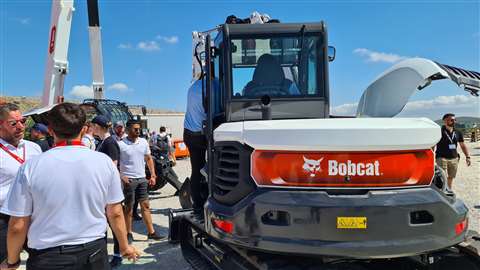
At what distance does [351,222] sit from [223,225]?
1.00 m

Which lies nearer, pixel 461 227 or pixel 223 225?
pixel 461 227

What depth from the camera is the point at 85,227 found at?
2.57 metres

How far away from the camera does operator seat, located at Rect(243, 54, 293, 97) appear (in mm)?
4125

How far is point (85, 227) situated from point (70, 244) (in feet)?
0.43

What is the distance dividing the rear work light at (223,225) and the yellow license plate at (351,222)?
833mm

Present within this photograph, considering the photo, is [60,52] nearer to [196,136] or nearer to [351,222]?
[196,136]

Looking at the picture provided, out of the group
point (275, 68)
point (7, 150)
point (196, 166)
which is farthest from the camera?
point (196, 166)

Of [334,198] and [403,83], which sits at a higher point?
[403,83]

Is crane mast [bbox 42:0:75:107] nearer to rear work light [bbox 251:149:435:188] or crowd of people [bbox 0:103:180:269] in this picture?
crowd of people [bbox 0:103:180:269]

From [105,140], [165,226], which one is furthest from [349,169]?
[165,226]

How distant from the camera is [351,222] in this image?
2.76m

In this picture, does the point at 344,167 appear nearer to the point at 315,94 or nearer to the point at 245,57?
the point at 315,94

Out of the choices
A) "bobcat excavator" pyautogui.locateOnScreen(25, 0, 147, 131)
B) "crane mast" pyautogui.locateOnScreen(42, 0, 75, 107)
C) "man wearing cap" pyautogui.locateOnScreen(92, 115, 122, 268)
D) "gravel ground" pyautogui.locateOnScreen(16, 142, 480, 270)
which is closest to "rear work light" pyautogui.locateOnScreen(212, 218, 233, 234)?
"gravel ground" pyautogui.locateOnScreen(16, 142, 480, 270)

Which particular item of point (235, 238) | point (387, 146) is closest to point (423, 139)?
point (387, 146)
